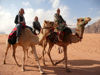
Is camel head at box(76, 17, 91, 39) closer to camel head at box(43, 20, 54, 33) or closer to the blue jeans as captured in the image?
camel head at box(43, 20, 54, 33)

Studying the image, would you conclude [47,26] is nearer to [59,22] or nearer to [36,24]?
[59,22]

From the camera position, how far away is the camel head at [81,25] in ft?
23.0

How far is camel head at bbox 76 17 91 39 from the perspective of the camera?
703 cm

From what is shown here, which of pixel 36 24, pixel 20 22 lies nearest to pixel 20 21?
pixel 20 22

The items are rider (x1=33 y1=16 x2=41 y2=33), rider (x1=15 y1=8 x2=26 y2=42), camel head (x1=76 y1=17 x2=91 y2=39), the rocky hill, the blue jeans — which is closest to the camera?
the blue jeans

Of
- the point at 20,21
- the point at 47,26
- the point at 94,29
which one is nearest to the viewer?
the point at 20,21

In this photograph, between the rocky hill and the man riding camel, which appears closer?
the man riding camel

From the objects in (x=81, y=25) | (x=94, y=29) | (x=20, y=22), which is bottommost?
(x=81, y=25)

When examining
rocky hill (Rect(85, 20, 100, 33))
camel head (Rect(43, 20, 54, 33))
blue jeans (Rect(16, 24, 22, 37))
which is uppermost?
rocky hill (Rect(85, 20, 100, 33))

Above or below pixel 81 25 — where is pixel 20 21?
above

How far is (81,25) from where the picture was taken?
7.17 meters

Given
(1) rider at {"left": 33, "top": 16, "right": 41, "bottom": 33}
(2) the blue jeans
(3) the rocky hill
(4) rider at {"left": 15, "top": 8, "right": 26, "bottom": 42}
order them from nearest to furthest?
1. (2) the blue jeans
2. (4) rider at {"left": 15, "top": 8, "right": 26, "bottom": 42}
3. (1) rider at {"left": 33, "top": 16, "right": 41, "bottom": 33}
4. (3) the rocky hill

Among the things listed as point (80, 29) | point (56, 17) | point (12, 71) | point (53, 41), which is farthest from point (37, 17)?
point (12, 71)

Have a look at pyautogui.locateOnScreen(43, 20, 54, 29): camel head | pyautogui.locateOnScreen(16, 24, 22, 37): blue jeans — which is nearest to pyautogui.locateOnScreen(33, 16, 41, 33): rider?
pyautogui.locateOnScreen(43, 20, 54, 29): camel head
